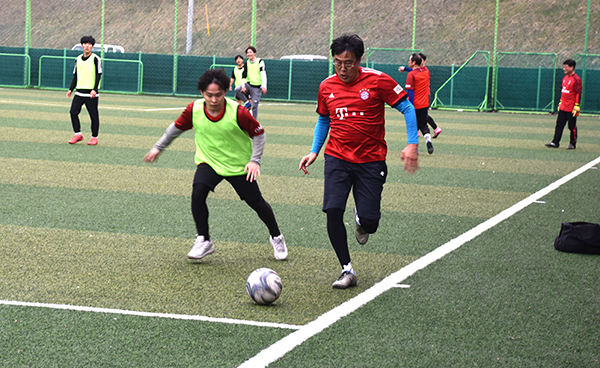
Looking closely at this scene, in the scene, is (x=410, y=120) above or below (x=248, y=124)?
above

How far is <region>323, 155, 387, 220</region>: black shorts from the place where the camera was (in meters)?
5.71

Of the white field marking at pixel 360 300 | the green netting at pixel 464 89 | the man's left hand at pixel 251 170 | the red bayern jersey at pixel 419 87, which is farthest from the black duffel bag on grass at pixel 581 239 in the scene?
the green netting at pixel 464 89

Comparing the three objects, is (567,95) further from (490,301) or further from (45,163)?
(490,301)

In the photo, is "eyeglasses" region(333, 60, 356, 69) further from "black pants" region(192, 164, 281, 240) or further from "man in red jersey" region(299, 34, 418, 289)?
"black pants" region(192, 164, 281, 240)

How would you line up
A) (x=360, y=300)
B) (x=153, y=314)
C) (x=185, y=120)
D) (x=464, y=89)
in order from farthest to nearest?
(x=464, y=89) → (x=185, y=120) → (x=360, y=300) → (x=153, y=314)

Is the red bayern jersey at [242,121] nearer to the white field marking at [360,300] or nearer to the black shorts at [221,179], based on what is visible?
the black shorts at [221,179]

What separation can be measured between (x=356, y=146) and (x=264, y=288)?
138 centimetres

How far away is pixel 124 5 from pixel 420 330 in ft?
163

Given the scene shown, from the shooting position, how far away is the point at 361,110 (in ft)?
18.9

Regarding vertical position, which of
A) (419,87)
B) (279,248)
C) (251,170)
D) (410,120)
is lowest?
(279,248)

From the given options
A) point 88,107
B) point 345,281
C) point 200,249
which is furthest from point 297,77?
point 345,281

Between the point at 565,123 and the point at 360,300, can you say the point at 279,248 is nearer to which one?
the point at 360,300

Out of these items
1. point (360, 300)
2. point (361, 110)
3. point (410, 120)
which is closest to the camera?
point (360, 300)

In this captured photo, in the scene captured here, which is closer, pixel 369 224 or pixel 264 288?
pixel 264 288
